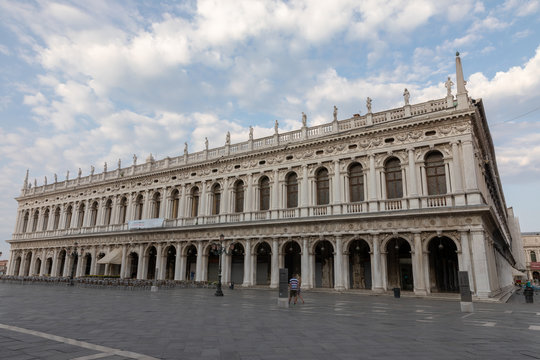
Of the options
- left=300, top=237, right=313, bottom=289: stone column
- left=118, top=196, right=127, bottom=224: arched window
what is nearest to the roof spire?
left=300, top=237, right=313, bottom=289: stone column

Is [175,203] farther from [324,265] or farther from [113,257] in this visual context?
[324,265]

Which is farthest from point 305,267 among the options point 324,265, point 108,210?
point 108,210

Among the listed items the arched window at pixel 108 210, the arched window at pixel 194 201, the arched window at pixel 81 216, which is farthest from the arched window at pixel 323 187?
the arched window at pixel 81 216

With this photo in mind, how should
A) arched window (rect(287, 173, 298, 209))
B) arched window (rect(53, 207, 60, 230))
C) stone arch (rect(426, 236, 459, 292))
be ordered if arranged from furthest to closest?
arched window (rect(53, 207, 60, 230)) < arched window (rect(287, 173, 298, 209)) < stone arch (rect(426, 236, 459, 292))

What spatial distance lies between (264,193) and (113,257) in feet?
58.8

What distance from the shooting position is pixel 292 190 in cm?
3048

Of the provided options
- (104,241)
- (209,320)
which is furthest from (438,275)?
(104,241)

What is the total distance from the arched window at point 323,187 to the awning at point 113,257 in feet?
74.0

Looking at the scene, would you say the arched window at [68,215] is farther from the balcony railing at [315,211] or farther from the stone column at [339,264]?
the stone column at [339,264]

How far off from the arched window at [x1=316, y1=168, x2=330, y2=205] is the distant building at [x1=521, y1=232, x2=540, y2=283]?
74.0 metres

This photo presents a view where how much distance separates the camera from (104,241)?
1649 inches

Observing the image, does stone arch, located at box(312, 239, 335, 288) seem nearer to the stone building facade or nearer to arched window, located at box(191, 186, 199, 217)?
the stone building facade

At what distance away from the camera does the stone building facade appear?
23250 mm

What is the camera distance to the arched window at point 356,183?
27.2 meters
